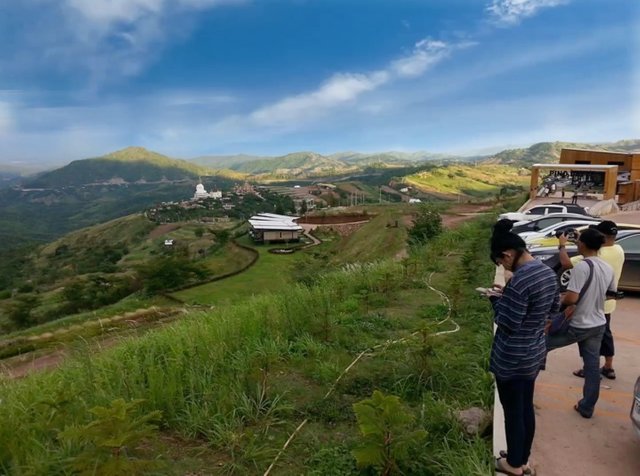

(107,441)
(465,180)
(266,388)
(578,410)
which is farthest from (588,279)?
(465,180)

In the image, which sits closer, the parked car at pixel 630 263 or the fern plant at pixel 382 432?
the fern plant at pixel 382 432

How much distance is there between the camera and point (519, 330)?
2604 mm

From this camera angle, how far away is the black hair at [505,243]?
2541mm

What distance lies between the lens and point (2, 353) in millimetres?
16828

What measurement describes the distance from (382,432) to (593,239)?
2427 mm

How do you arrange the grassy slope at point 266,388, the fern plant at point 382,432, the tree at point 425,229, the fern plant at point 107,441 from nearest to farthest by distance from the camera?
the fern plant at point 107,441 → the fern plant at point 382,432 → the grassy slope at point 266,388 → the tree at point 425,229

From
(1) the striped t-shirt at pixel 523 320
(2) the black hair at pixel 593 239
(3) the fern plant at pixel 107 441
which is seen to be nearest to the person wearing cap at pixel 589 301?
(2) the black hair at pixel 593 239

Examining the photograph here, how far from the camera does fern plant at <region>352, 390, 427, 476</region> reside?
8.94 ft

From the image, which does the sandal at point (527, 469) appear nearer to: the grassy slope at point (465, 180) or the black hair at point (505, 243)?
the black hair at point (505, 243)

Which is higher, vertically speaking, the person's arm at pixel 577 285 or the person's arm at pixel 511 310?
the person's arm at pixel 511 310

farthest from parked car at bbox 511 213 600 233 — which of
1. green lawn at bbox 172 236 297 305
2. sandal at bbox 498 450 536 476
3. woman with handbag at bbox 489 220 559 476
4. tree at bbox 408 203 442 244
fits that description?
green lawn at bbox 172 236 297 305

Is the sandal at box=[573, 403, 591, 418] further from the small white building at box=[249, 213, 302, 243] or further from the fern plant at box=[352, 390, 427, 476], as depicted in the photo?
the small white building at box=[249, 213, 302, 243]

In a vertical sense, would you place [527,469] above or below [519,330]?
below

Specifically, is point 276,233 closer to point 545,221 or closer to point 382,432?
point 545,221
